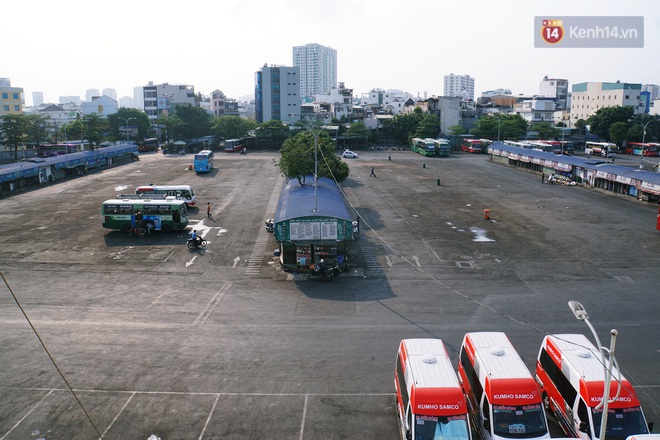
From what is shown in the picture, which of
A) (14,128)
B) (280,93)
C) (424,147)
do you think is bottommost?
(424,147)

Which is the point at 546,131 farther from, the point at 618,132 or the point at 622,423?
the point at 622,423

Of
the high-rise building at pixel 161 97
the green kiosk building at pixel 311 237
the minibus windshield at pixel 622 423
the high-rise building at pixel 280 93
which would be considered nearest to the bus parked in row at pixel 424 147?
the high-rise building at pixel 280 93

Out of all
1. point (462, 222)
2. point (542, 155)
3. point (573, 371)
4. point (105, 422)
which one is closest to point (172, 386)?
point (105, 422)

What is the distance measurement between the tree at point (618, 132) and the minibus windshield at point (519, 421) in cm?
10547

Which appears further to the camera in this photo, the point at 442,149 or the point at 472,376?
the point at 442,149

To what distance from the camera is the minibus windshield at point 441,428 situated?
1252 centimetres

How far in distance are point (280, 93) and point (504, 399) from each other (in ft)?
452

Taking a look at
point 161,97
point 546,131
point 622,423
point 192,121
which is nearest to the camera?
point 622,423

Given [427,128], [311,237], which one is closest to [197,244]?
[311,237]

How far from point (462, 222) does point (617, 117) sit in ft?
278

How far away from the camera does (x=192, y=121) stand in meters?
120

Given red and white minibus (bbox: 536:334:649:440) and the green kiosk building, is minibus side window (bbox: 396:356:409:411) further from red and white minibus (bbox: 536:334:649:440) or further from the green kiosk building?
the green kiosk building

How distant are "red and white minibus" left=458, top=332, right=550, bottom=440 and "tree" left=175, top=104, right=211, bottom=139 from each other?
364 ft

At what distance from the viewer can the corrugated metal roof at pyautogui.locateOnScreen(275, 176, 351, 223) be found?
2984 cm
